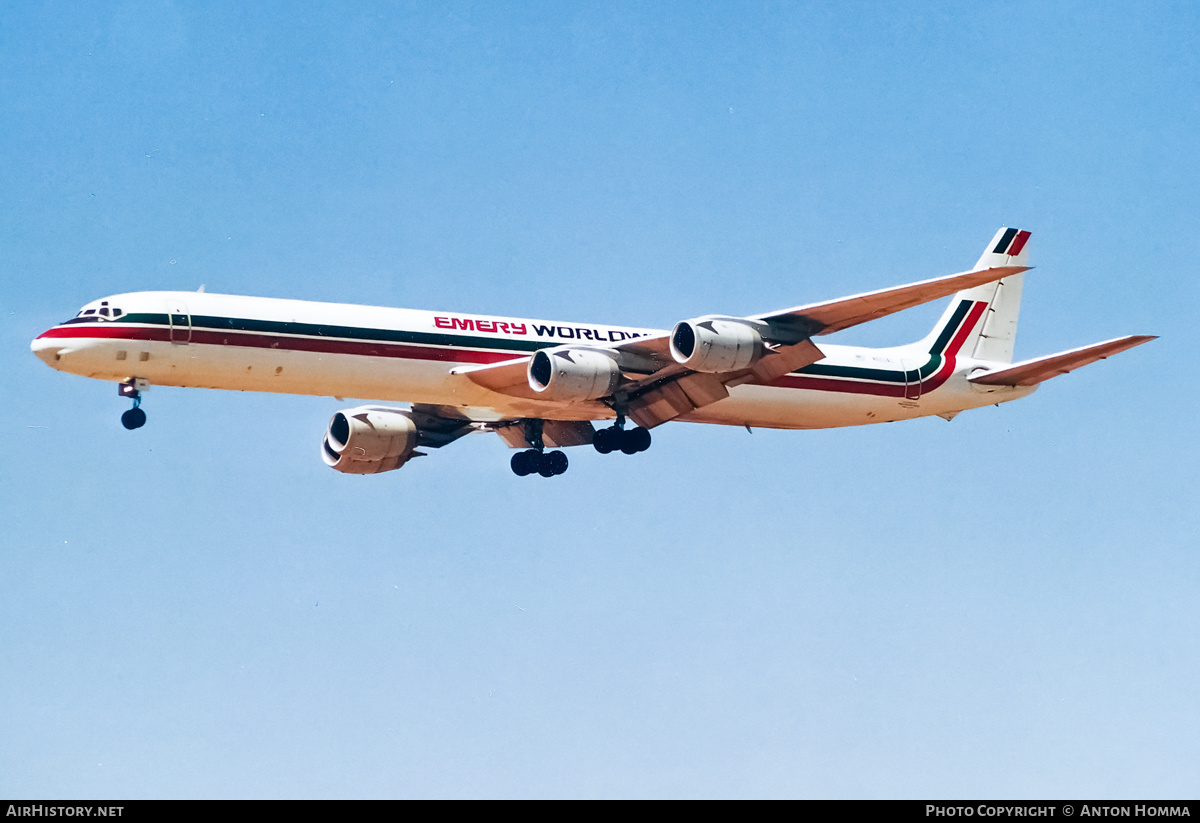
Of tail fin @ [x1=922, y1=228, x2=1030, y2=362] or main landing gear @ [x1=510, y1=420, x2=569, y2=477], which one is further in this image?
tail fin @ [x1=922, y1=228, x2=1030, y2=362]

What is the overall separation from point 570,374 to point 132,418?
12382 millimetres

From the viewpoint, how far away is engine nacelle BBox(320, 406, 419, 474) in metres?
47.5

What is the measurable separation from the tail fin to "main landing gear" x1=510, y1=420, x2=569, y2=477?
46.7ft

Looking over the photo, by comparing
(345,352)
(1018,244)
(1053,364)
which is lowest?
(345,352)

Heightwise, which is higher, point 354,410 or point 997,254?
point 997,254

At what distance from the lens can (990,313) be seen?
5278cm

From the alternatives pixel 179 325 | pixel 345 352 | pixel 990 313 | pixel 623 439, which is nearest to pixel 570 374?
pixel 623 439

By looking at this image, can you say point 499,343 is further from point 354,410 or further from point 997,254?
point 997,254

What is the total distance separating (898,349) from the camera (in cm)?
4981

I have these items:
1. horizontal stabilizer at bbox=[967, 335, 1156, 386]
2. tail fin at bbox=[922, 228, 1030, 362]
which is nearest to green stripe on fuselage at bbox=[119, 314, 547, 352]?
horizontal stabilizer at bbox=[967, 335, 1156, 386]

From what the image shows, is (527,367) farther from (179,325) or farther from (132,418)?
(132,418)

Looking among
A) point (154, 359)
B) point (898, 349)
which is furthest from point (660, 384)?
point (154, 359)

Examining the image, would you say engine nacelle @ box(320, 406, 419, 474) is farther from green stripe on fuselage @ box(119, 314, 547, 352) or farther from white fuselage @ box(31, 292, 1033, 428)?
green stripe on fuselage @ box(119, 314, 547, 352)

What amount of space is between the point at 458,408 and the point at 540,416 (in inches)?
127
